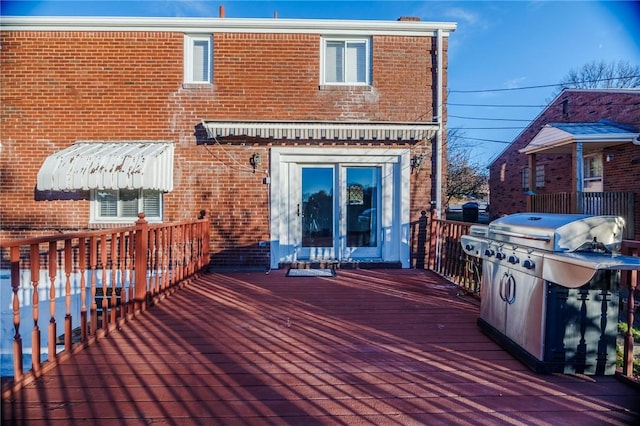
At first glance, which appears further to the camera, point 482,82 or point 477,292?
point 482,82

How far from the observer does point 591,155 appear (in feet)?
38.0

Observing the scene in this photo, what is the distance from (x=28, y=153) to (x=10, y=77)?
1.53 meters

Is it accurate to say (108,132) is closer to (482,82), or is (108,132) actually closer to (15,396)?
(15,396)

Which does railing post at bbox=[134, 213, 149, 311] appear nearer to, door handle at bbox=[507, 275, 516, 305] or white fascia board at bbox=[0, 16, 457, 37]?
door handle at bbox=[507, 275, 516, 305]

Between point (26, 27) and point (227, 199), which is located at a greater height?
point (26, 27)

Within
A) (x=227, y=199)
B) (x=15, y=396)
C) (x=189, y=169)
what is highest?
(x=189, y=169)

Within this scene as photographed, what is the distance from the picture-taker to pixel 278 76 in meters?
6.76

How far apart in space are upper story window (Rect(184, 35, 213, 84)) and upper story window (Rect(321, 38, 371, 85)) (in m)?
2.40

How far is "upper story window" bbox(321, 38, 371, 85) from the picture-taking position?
6.90m

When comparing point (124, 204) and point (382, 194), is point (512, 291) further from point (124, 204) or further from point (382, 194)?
point (124, 204)

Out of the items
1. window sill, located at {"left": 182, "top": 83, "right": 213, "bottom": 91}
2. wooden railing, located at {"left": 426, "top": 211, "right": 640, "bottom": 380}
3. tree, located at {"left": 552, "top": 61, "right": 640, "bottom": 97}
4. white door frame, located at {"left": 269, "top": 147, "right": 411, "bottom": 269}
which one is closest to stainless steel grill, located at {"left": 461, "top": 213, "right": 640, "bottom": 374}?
wooden railing, located at {"left": 426, "top": 211, "right": 640, "bottom": 380}

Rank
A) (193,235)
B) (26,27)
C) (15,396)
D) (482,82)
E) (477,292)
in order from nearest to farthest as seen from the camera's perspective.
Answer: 1. (15,396)
2. (477,292)
3. (193,235)
4. (26,27)
5. (482,82)

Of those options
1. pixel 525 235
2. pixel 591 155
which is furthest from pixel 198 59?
pixel 591 155

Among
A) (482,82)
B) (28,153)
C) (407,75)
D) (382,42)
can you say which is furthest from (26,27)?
(482,82)
